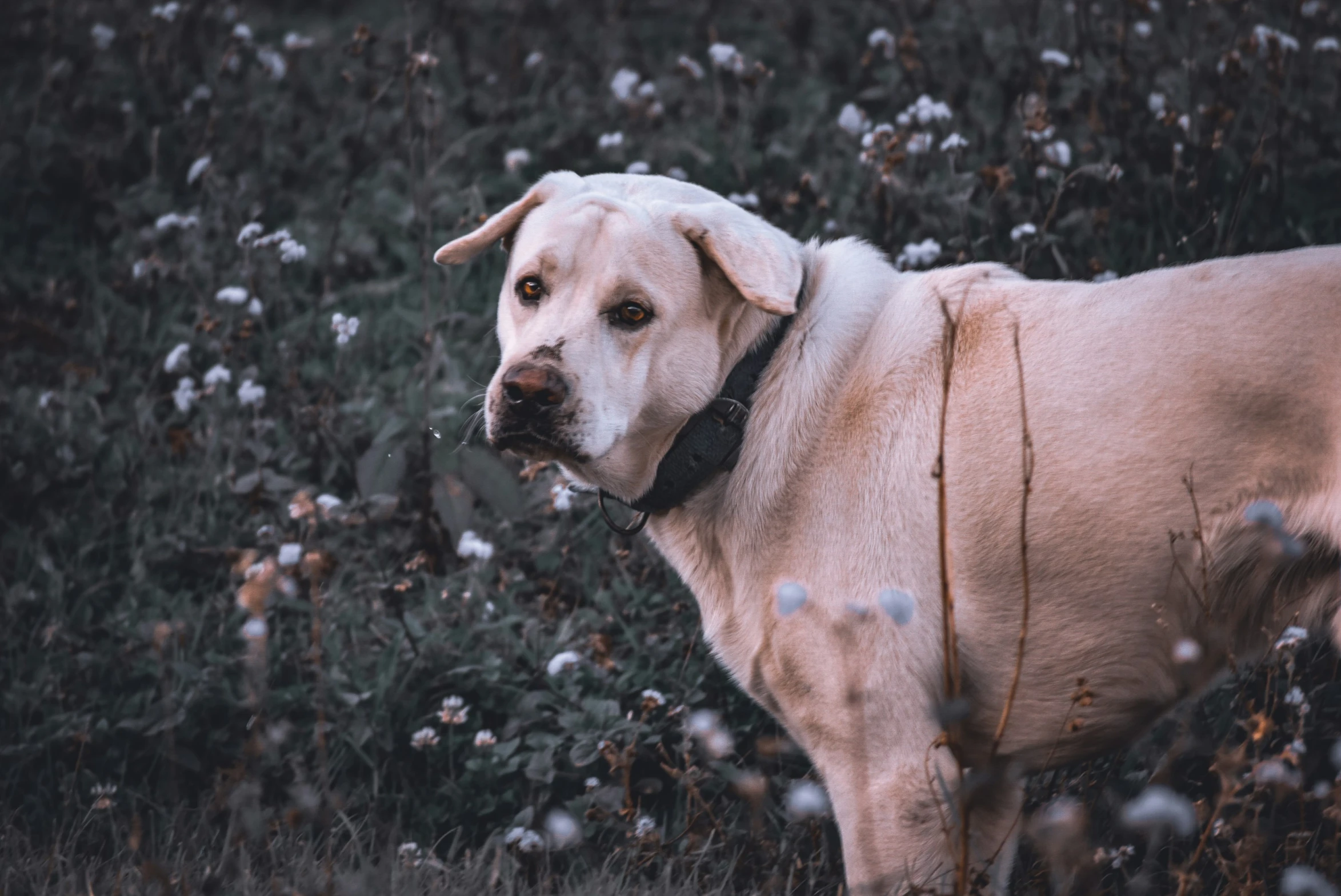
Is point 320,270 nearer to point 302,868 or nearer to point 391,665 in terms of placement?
A: point 391,665

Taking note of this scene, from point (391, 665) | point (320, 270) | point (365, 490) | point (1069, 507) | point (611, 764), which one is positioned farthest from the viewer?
point (320, 270)

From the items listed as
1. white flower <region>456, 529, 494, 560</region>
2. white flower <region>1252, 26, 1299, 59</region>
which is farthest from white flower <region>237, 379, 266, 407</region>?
white flower <region>1252, 26, 1299, 59</region>

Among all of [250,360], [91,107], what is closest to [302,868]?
[250,360]

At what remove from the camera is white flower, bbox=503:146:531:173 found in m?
5.34

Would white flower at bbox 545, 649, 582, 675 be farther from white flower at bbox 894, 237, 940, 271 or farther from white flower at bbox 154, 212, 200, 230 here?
white flower at bbox 154, 212, 200, 230

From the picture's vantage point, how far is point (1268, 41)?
4.57m

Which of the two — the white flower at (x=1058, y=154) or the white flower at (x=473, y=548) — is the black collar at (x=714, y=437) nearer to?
the white flower at (x=473, y=548)

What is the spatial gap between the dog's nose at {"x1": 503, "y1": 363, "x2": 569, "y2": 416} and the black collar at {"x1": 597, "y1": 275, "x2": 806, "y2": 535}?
33cm

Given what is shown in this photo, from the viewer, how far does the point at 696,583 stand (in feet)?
9.36

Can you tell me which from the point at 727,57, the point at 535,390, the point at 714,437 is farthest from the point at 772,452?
the point at 727,57

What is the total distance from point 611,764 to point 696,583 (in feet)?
2.03

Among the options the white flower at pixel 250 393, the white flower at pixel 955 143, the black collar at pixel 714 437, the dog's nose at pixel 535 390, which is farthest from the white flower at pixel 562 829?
the white flower at pixel 955 143

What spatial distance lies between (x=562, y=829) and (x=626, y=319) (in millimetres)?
1130

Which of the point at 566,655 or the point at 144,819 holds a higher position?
the point at 566,655
